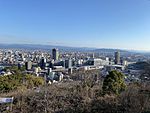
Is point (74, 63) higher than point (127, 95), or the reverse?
point (127, 95)

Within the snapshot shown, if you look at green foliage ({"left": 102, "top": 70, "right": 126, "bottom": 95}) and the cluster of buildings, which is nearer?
green foliage ({"left": 102, "top": 70, "right": 126, "bottom": 95})

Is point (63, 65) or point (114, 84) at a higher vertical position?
point (114, 84)

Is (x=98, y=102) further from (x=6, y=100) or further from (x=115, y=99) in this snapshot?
(x=6, y=100)

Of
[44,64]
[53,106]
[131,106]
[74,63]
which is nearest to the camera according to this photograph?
[131,106]

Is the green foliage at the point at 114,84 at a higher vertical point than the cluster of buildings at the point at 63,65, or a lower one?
higher

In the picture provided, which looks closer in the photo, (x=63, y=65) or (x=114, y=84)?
(x=114, y=84)

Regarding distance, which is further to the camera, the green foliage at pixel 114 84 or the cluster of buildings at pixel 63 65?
the cluster of buildings at pixel 63 65

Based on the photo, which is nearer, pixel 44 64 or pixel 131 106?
pixel 131 106

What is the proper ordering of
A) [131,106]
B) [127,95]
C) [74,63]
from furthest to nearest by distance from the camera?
[74,63] < [127,95] < [131,106]

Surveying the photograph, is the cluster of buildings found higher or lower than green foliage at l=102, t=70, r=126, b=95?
lower

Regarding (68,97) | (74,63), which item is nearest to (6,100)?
(68,97)
